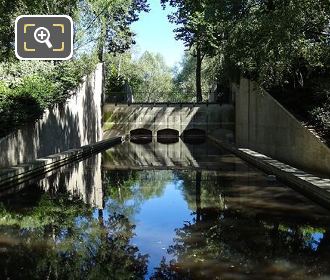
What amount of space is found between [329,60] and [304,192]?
4.62 meters

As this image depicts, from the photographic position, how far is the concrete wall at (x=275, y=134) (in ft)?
44.6

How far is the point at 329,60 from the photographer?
13.6m

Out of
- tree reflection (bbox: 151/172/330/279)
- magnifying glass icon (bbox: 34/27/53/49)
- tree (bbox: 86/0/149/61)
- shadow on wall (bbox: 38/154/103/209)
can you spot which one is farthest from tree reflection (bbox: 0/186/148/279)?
tree (bbox: 86/0/149/61)

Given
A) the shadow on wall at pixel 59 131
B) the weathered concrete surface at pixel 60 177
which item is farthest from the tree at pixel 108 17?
the weathered concrete surface at pixel 60 177

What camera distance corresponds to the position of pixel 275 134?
1866 cm

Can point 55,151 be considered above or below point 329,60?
below

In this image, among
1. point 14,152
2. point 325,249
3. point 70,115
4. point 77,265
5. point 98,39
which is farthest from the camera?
point 98,39

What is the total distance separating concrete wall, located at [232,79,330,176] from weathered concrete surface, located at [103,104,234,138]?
11.9 m

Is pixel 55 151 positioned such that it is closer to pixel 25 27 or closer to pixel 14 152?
pixel 14 152

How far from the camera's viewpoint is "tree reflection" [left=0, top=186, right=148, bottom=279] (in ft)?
18.2

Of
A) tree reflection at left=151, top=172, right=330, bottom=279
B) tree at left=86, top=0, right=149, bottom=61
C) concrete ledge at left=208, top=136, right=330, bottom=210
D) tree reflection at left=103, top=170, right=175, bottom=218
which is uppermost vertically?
tree at left=86, top=0, right=149, bottom=61

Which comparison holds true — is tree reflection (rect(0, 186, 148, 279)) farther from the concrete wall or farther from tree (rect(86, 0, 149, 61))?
tree (rect(86, 0, 149, 61))

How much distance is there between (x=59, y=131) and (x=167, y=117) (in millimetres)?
22412

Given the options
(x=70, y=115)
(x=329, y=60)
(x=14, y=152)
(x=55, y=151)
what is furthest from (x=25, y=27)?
(x=70, y=115)
